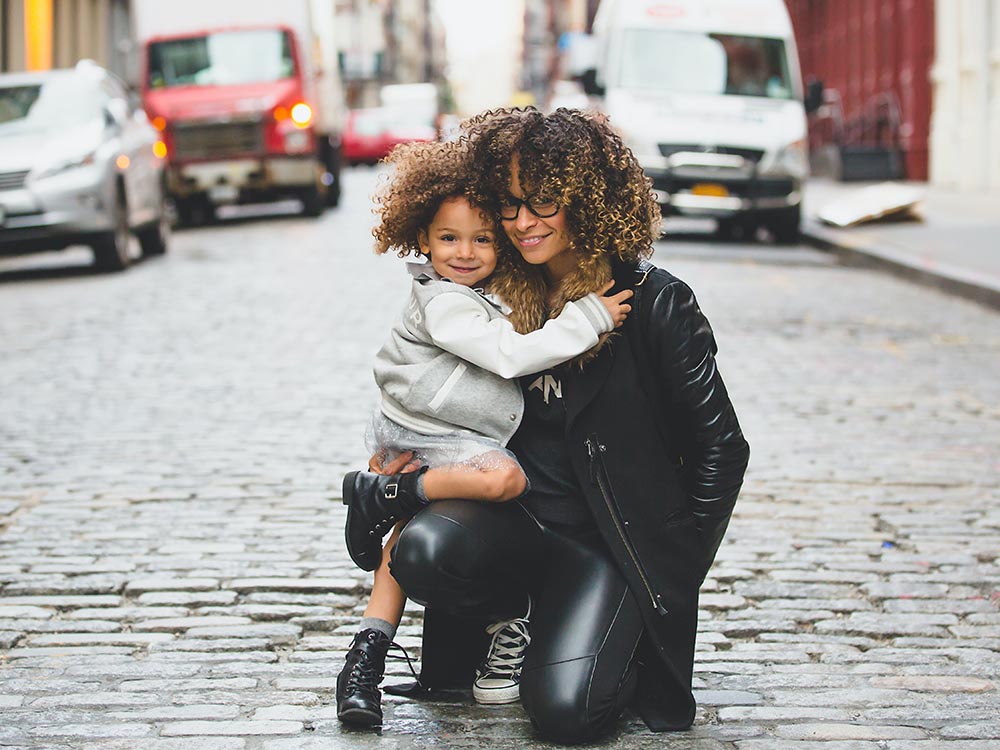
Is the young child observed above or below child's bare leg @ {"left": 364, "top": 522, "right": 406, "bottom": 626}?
above

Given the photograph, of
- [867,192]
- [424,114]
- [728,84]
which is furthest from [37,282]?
[424,114]

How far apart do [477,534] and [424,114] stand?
186 feet

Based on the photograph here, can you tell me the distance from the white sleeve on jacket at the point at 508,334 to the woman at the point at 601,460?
9 centimetres

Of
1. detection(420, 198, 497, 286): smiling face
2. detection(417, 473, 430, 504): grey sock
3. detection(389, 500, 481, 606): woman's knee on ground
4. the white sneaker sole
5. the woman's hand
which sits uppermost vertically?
detection(420, 198, 497, 286): smiling face

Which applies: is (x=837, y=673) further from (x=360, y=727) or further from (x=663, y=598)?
(x=360, y=727)

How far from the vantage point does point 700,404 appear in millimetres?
3609

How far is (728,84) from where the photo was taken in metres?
18.9

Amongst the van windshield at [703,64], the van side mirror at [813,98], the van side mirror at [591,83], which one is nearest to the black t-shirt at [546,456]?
the van windshield at [703,64]

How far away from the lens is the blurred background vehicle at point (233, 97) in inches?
829

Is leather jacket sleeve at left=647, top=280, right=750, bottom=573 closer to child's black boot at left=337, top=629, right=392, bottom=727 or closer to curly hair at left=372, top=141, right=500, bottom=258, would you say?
curly hair at left=372, top=141, right=500, bottom=258

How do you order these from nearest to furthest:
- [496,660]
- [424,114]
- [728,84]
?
1. [496,660]
2. [728,84]
3. [424,114]

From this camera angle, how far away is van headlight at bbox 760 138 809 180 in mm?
18297

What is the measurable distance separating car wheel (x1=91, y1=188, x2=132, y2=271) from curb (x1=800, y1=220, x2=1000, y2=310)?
6.82 meters

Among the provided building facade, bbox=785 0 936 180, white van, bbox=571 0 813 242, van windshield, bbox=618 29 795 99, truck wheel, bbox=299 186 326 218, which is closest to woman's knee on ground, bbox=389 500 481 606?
white van, bbox=571 0 813 242
